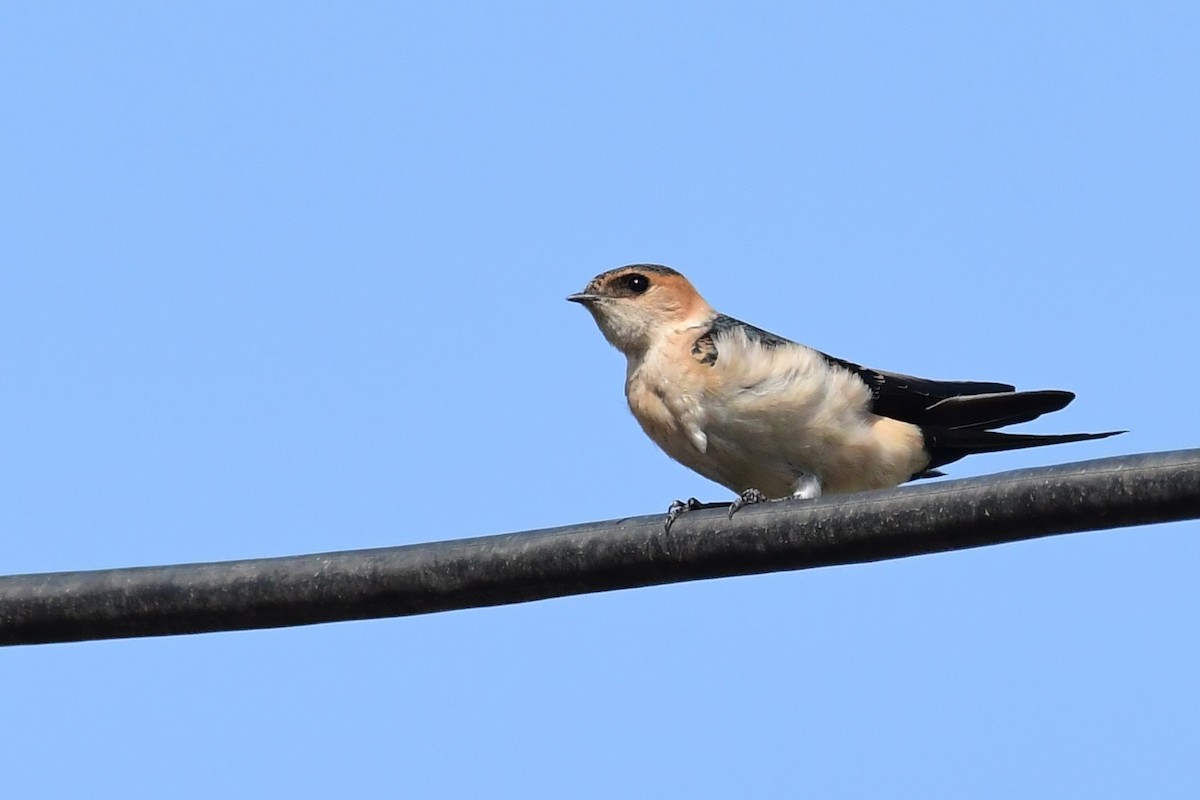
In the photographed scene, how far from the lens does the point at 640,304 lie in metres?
8.10

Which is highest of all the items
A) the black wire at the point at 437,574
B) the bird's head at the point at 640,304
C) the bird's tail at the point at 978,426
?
the bird's head at the point at 640,304

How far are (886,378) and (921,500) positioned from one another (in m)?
3.52

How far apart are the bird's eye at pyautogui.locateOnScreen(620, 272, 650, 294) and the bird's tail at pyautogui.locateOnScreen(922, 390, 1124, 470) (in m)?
1.58

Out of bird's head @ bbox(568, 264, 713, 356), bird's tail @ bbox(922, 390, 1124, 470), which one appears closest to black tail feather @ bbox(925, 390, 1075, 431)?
bird's tail @ bbox(922, 390, 1124, 470)

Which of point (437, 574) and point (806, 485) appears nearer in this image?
point (437, 574)

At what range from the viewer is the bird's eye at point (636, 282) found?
831 centimetres

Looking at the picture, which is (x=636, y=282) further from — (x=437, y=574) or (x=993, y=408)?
(x=437, y=574)

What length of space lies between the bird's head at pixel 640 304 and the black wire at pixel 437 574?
347 centimetres

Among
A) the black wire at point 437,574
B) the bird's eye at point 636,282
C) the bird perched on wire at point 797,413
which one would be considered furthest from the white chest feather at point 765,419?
the black wire at point 437,574

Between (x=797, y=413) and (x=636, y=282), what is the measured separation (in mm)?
1641

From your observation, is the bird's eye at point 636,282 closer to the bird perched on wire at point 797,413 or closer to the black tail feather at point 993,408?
the bird perched on wire at point 797,413

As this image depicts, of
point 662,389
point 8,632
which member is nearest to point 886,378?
point 662,389

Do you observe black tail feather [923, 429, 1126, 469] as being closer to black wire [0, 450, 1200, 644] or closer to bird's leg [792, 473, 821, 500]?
bird's leg [792, 473, 821, 500]

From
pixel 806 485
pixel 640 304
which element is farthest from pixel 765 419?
pixel 640 304
